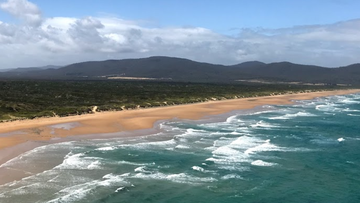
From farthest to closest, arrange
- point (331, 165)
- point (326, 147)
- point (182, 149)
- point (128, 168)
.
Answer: point (326, 147) < point (182, 149) < point (331, 165) < point (128, 168)

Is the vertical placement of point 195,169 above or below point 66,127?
below

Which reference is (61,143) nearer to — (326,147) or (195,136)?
(195,136)

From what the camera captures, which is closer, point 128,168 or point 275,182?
point 275,182

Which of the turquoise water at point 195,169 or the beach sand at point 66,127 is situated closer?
the turquoise water at point 195,169

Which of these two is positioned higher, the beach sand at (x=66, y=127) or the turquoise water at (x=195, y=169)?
the beach sand at (x=66, y=127)

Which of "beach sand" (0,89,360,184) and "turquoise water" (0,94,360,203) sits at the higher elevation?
"beach sand" (0,89,360,184)

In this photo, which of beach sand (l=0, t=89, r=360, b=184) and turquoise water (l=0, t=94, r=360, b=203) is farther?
beach sand (l=0, t=89, r=360, b=184)

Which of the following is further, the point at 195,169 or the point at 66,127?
the point at 66,127

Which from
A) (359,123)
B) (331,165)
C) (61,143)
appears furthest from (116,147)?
(359,123)
